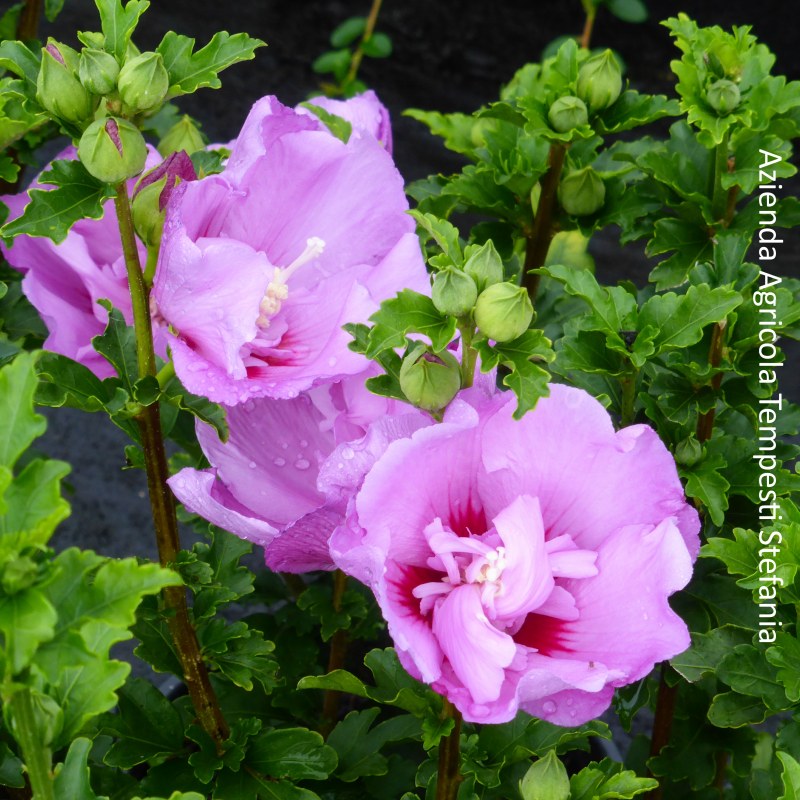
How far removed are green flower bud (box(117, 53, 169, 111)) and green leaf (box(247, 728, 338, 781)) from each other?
0.40 m

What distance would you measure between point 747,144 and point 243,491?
1.39ft

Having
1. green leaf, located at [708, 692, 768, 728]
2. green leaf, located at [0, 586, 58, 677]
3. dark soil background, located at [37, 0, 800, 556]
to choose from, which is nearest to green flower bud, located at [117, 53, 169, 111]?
green leaf, located at [0, 586, 58, 677]

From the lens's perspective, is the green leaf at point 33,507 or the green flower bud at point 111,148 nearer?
the green leaf at point 33,507

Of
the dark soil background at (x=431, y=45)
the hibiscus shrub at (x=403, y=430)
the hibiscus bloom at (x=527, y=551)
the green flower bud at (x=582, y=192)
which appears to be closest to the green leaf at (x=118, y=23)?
the hibiscus shrub at (x=403, y=430)

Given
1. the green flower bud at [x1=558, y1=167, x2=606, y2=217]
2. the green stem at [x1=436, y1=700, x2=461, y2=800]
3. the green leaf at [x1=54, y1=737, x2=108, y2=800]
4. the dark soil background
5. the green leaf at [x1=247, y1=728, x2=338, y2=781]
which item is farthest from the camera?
the dark soil background

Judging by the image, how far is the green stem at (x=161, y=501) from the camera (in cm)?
62

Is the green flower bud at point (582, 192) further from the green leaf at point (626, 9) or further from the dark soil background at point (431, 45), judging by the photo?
the dark soil background at point (431, 45)

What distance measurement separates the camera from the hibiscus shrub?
58cm

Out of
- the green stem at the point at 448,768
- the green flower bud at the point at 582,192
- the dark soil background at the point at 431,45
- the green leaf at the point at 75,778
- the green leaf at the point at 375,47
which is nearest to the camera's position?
the green leaf at the point at 75,778

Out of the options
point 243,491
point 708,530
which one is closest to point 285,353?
point 243,491

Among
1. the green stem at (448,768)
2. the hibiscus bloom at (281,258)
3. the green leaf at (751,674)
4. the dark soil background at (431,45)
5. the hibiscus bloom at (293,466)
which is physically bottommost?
the dark soil background at (431,45)

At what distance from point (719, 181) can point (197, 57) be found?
0.38m

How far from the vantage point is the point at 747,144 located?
0.84m

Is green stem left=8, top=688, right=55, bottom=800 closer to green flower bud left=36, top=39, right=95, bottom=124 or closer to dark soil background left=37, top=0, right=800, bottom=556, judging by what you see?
green flower bud left=36, top=39, right=95, bottom=124
